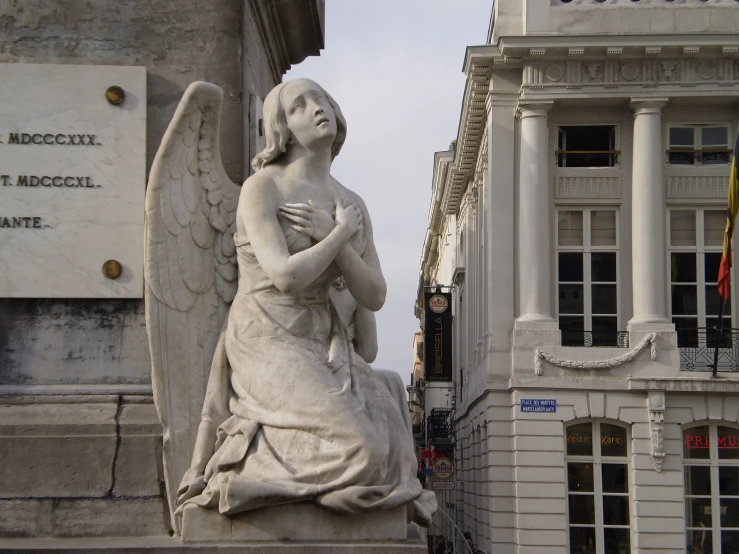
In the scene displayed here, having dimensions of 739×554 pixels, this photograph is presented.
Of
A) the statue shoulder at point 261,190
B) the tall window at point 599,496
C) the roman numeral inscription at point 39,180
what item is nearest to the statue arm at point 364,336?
the statue shoulder at point 261,190

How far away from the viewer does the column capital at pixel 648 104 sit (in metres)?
33.5

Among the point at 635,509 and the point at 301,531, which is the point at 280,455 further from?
the point at 635,509

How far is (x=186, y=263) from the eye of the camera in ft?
21.6

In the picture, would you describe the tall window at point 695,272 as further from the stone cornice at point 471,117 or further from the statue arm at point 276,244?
the statue arm at point 276,244

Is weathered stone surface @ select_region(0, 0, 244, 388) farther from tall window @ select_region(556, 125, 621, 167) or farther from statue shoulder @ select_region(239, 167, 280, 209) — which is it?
tall window @ select_region(556, 125, 621, 167)

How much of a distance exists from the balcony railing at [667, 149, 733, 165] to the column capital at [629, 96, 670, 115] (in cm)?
129

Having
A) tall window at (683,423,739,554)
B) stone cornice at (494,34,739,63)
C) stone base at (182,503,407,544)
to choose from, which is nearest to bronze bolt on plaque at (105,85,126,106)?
stone base at (182,503,407,544)

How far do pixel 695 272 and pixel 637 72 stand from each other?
541cm

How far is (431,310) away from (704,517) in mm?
17571

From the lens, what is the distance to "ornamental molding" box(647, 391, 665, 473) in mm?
31859

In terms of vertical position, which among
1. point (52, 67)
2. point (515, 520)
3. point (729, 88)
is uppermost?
point (729, 88)

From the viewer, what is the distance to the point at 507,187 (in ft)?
113

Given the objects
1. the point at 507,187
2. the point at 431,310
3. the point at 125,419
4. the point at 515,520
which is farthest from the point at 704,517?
the point at 125,419

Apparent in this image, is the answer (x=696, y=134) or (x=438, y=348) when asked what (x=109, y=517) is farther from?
(x=438, y=348)
